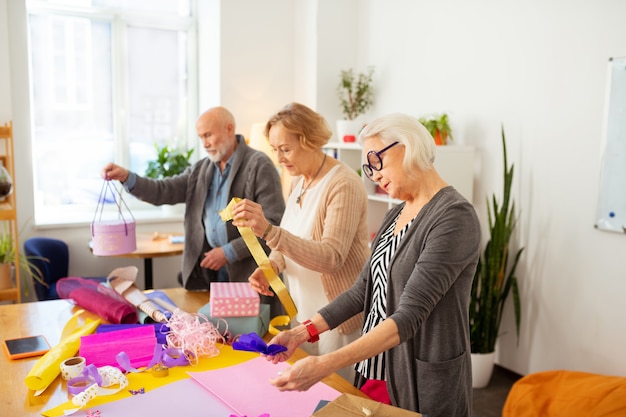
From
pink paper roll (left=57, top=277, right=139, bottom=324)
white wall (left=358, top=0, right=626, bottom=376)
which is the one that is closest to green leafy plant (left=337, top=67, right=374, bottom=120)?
white wall (left=358, top=0, right=626, bottom=376)

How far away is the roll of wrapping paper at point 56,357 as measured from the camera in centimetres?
168

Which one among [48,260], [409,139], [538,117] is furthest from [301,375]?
[48,260]

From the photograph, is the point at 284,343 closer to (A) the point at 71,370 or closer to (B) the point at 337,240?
(B) the point at 337,240

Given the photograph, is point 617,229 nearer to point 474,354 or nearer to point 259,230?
point 474,354

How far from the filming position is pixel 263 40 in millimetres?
5559

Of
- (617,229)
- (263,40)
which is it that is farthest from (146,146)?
(617,229)

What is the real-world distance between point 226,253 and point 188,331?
0.80m

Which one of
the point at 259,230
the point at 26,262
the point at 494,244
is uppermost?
the point at 259,230

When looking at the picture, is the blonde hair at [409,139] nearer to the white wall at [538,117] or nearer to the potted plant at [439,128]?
the white wall at [538,117]

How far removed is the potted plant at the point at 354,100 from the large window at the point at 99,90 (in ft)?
5.90

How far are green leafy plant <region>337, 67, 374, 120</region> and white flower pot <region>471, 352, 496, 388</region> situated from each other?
2.35 m

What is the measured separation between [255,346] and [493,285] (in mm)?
2407

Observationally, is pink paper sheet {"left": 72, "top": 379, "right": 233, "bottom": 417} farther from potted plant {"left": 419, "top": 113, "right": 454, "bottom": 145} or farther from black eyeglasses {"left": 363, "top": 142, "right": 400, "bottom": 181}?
potted plant {"left": 419, "top": 113, "right": 454, "bottom": 145}

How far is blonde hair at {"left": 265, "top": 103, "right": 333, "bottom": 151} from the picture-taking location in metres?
2.27
